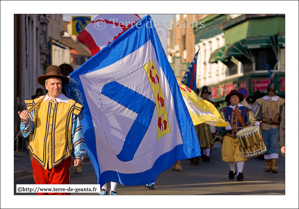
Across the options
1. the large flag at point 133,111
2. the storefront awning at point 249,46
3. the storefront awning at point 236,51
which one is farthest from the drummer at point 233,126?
the storefront awning at point 236,51

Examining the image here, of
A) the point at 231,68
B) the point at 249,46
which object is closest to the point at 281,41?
the point at 249,46

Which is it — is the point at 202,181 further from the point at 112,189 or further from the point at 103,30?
the point at 103,30

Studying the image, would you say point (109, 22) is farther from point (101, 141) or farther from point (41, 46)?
point (41, 46)

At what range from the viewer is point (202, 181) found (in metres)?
11.8

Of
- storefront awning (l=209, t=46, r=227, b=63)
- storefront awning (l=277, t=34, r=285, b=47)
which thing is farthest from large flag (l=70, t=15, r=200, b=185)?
storefront awning (l=209, t=46, r=227, b=63)

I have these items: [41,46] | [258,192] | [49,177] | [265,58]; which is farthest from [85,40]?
[265,58]

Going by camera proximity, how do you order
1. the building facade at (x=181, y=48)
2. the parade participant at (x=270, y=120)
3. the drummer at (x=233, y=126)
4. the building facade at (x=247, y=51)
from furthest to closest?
the building facade at (x=181, y=48) < the building facade at (x=247, y=51) < the parade participant at (x=270, y=120) < the drummer at (x=233, y=126)

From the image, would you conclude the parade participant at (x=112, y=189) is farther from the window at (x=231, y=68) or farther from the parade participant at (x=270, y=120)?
the window at (x=231, y=68)

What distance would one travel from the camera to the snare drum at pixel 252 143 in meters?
11.9

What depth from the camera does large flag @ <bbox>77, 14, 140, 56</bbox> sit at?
44.3 ft

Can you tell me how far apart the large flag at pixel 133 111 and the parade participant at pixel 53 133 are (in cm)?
58

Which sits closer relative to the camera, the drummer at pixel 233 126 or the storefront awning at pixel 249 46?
the drummer at pixel 233 126

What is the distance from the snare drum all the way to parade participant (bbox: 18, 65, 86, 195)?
5.59 meters

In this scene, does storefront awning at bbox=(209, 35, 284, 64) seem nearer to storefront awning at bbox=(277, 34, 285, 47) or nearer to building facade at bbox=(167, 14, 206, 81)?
storefront awning at bbox=(277, 34, 285, 47)
